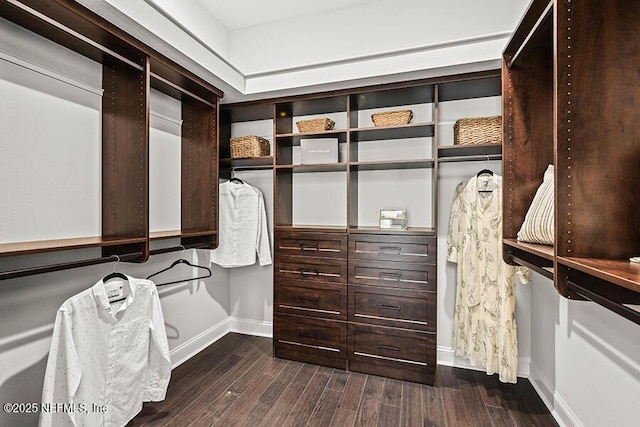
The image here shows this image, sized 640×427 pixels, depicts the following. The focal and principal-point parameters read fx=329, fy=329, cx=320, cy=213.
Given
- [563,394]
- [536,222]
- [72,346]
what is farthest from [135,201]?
[563,394]

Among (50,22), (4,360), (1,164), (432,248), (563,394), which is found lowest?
(563,394)

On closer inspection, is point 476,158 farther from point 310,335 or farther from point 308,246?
point 310,335

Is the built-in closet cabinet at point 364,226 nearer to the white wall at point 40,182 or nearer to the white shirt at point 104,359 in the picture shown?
the white shirt at point 104,359

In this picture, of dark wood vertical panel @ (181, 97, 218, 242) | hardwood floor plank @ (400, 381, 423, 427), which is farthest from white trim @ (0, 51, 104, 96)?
hardwood floor plank @ (400, 381, 423, 427)

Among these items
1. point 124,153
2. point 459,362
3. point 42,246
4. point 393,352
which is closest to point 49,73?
point 124,153

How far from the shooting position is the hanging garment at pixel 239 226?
305 centimetres

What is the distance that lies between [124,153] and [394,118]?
76.7 inches

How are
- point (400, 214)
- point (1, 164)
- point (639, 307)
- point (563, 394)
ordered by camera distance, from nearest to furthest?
point (639, 307) → point (1, 164) → point (563, 394) → point (400, 214)

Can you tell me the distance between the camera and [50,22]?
5.36 feet

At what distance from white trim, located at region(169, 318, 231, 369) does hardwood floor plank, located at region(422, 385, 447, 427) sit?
1986 mm

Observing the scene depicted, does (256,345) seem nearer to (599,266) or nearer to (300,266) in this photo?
(300,266)

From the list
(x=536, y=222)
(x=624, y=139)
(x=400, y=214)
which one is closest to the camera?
(x=624, y=139)

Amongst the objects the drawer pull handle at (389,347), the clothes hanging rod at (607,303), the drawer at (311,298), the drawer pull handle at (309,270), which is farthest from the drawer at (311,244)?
the clothes hanging rod at (607,303)

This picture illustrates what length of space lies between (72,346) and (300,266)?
1673 mm
